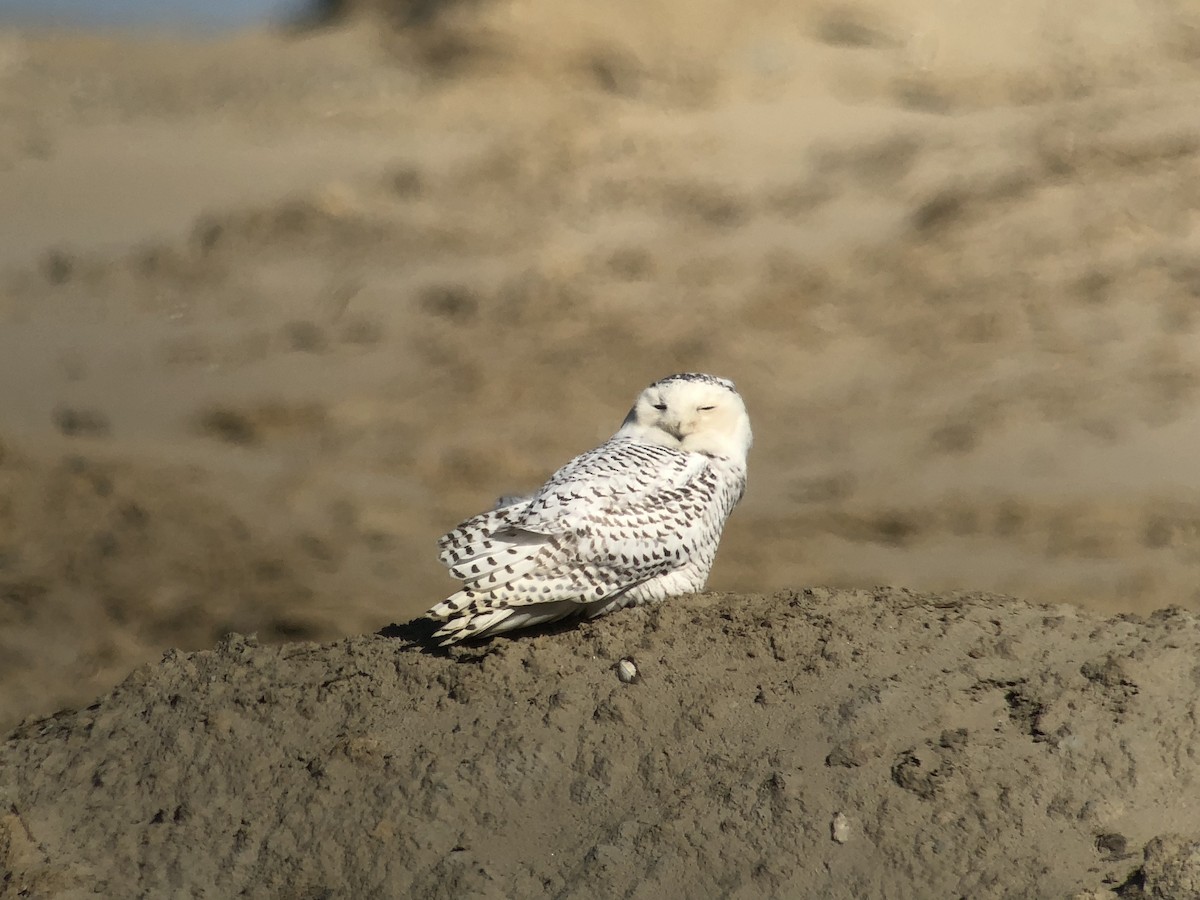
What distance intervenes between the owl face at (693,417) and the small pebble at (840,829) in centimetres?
192

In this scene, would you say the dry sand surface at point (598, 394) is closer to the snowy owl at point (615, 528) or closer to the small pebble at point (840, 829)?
the small pebble at point (840, 829)

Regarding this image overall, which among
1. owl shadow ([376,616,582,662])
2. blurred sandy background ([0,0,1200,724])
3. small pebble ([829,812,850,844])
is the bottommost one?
blurred sandy background ([0,0,1200,724])

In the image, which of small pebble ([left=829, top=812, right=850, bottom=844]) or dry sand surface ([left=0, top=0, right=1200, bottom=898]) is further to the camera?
dry sand surface ([left=0, top=0, right=1200, bottom=898])

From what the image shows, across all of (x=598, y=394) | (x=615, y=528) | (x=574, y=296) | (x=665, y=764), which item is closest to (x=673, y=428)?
(x=615, y=528)

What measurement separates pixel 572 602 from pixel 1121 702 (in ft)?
6.02

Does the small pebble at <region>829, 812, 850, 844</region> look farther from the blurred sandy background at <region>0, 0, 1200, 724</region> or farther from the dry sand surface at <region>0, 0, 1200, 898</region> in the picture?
A: the blurred sandy background at <region>0, 0, 1200, 724</region>

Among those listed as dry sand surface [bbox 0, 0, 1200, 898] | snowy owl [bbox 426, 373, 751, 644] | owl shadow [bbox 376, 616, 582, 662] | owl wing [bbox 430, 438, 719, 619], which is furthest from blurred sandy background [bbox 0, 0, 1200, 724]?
owl wing [bbox 430, 438, 719, 619]

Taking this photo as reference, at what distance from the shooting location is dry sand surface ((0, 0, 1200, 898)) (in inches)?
202

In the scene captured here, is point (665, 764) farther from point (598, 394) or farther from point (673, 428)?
point (598, 394)

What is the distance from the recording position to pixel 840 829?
4.83 m

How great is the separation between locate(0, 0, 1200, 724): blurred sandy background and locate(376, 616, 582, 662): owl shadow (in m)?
3.42

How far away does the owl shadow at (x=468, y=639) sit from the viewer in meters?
5.74

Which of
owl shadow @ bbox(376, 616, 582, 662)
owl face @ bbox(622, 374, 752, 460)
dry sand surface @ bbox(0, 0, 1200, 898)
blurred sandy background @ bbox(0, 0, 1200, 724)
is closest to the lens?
dry sand surface @ bbox(0, 0, 1200, 898)

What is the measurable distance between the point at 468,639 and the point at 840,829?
1615 mm
